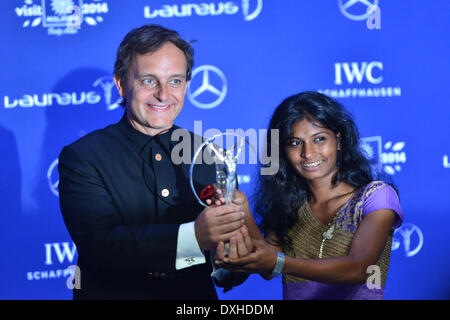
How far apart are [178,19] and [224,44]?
28cm

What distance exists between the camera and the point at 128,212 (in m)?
1.67

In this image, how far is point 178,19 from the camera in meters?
2.75

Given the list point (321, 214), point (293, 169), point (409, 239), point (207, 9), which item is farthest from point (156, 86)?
point (409, 239)

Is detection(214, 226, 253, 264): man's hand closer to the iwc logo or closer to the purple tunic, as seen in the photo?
the purple tunic

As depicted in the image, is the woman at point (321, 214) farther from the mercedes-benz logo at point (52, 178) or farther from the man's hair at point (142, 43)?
the mercedes-benz logo at point (52, 178)

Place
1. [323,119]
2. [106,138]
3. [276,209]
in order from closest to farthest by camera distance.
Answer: [106,138] < [323,119] < [276,209]

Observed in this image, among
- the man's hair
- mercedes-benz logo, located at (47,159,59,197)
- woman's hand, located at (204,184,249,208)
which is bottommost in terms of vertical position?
woman's hand, located at (204,184,249,208)

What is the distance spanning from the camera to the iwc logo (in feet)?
8.93

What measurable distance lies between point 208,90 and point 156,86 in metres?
1.04

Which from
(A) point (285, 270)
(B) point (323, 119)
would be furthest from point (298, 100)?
(A) point (285, 270)

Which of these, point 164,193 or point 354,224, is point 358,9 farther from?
point 164,193

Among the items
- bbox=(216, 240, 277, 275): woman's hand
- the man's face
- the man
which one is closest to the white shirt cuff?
the man

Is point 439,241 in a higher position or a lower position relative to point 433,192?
lower
